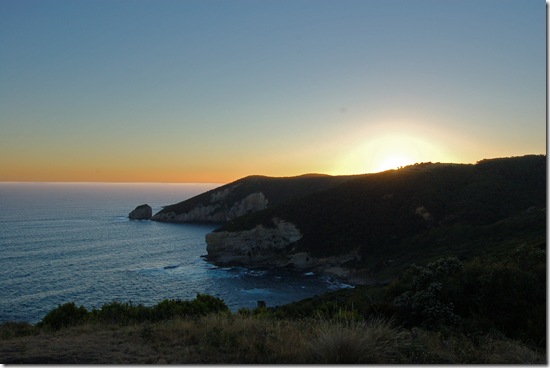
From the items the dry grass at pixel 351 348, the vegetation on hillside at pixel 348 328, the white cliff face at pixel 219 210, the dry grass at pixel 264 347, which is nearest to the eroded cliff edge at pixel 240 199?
the white cliff face at pixel 219 210

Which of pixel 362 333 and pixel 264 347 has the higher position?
pixel 362 333

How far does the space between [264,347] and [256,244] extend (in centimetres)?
6730

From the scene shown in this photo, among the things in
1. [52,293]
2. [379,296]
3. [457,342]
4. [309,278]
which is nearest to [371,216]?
[309,278]

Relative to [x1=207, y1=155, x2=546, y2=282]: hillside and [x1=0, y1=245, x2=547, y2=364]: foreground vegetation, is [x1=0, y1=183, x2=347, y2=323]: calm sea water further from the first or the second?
[x1=0, y1=245, x2=547, y2=364]: foreground vegetation

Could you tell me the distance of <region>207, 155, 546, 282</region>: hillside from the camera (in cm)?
6138

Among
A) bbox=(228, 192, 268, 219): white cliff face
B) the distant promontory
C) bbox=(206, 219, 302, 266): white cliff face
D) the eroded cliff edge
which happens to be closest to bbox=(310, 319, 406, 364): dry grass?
the distant promontory

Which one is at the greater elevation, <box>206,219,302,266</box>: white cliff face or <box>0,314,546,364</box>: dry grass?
<box>0,314,546,364</box>: dry grass

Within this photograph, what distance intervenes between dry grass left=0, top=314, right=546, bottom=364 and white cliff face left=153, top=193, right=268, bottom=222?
404 feet

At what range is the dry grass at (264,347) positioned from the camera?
7.20 meters

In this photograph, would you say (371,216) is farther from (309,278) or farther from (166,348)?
(166,348)

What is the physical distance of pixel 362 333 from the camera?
7.30 meters

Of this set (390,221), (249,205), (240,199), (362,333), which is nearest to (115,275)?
(390,221)

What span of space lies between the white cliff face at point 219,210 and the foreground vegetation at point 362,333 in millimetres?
117430

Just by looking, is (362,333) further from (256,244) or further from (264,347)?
(256,244)
